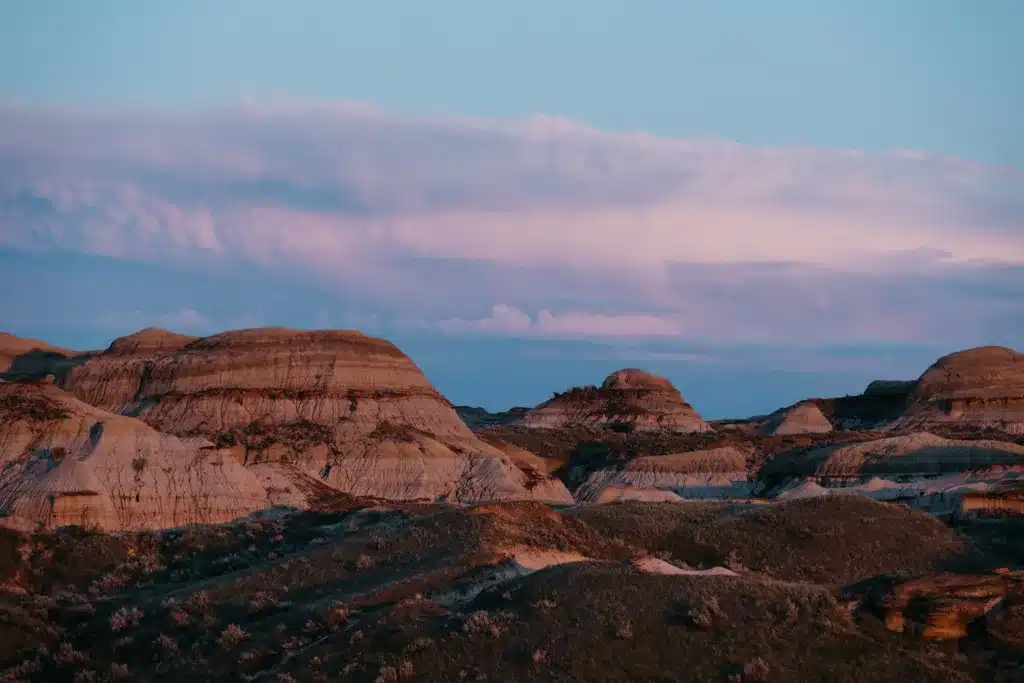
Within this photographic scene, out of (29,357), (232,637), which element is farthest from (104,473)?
(29,357)

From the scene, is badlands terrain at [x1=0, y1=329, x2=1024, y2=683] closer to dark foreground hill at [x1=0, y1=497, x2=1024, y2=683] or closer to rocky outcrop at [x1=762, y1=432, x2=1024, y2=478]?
dark foreground hill at [x1=0, y1=497, x2=1024, y2=683]

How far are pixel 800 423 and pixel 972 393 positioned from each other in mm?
21032

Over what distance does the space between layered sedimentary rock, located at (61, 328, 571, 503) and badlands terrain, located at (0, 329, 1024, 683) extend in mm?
183

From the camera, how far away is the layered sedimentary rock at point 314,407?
268ft

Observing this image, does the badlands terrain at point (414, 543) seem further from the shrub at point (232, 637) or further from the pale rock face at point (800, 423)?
the pale rock face at point (800, 423)

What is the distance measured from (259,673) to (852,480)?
68.2 metres

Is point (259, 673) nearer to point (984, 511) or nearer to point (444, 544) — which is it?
point (444, 544)

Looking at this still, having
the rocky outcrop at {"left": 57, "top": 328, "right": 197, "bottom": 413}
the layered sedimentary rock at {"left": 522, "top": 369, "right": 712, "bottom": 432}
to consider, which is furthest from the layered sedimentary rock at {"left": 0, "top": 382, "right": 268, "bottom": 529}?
the layered sedimentary rock at {"left": 522, "top": 369, "right": 712, "bottom": 432}

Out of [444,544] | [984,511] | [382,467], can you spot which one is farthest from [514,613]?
[382,467]

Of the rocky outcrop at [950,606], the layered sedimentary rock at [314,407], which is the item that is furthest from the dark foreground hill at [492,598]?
the layered sedimentary rock at [314,407]

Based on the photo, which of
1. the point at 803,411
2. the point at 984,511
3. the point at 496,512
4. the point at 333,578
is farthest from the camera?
the point at 803,411

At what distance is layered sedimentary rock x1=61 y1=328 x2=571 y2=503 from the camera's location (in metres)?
81.8

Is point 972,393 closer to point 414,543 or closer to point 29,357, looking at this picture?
point 29,357

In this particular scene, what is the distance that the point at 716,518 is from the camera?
51.8 meters
